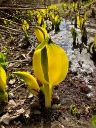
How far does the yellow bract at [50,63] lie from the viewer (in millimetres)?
1577

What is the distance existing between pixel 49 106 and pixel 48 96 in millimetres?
131

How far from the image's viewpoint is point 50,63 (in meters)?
1.62

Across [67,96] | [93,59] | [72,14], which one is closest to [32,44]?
[93,59]

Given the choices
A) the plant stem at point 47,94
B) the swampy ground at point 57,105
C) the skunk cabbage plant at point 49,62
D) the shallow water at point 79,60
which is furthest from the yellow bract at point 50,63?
the shallow water at point 79,60

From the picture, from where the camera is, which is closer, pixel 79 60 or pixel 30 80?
pixel 30 80

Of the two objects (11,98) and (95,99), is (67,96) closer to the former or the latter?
(95,99)

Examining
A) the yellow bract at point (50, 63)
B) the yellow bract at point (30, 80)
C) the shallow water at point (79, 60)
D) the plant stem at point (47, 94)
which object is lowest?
the shallow water at point (79, 60)

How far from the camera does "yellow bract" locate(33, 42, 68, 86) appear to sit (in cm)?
158

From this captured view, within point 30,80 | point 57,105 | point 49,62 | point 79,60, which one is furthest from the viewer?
point 79,60

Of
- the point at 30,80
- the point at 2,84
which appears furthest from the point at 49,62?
the point at 2,84

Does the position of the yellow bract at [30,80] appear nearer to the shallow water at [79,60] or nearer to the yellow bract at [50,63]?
the yellow bract at [50,63]

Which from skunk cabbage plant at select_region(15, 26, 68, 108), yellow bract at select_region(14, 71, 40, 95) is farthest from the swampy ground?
skunk cabbage plant at select_region(15, 26, 68, 108)

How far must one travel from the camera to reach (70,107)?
6.72ft

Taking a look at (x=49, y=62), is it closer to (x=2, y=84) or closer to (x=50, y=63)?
(x=50, y=63)
